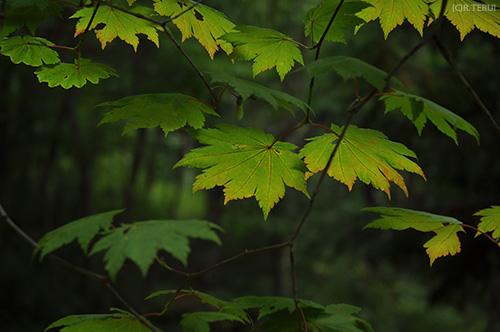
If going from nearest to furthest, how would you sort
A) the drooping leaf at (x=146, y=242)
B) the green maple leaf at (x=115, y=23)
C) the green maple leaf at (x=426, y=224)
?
the drooping leaf at (x=146, y=242) < the green maple leaf at (x=426, y=224) < the green maple leaf at (x=115, y=23)

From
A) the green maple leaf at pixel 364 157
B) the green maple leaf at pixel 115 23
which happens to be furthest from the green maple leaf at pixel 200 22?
the green maple leaf at pixel 364 157

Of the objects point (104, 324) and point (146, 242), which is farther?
point (104, 324)

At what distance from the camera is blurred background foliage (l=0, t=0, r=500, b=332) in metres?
5.88

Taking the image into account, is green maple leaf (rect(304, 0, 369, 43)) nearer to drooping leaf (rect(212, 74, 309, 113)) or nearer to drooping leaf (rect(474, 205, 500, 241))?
drooping leaf (rect(212, 74, 309, 113))

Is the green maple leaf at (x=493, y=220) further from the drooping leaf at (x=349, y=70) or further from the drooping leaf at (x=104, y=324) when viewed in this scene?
the drooping leaf at (x=104, y=324)

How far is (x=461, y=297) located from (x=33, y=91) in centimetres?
1048

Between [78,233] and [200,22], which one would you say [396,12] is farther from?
[78,233]

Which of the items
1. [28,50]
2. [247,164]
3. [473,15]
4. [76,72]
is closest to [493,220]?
[473,15]

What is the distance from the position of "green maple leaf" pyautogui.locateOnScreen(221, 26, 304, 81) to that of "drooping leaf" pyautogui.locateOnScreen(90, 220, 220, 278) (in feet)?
2.00

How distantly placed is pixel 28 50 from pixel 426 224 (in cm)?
134

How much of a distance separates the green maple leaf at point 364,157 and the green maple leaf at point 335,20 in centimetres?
31

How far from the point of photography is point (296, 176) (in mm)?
1317

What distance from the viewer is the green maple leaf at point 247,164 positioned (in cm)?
128

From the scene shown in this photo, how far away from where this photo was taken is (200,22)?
1462mm
